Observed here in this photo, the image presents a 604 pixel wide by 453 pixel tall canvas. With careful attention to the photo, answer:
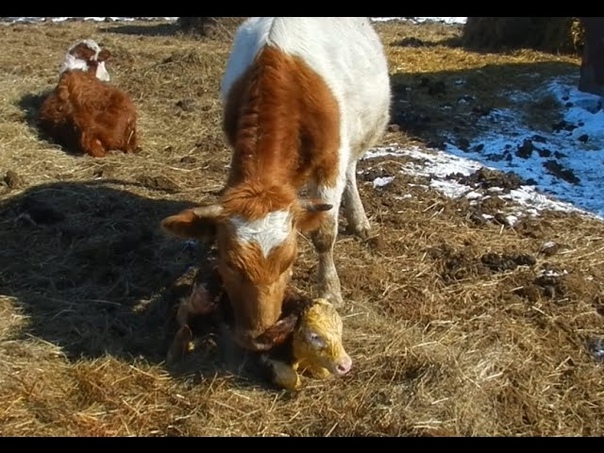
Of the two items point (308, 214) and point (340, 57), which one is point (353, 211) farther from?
point (308, 214)

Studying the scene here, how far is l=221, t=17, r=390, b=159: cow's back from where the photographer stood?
5279mm

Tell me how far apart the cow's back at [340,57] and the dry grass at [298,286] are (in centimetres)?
113

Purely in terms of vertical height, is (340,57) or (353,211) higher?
(340,57)

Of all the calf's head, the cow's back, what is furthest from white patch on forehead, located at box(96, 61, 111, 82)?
the calf's head

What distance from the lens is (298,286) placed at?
594cm

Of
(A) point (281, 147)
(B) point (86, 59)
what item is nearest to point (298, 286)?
(A) point (281, 147)

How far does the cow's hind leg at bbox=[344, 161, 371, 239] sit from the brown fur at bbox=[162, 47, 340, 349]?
153cm

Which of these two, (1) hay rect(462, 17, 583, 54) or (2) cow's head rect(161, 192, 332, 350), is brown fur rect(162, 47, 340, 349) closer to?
(2) cow's head rect(161, 192, 332, 350)

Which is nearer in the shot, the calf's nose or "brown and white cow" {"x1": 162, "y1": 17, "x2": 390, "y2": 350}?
"brown and white cow" {"x1": 162, "y1": 17, "x2": 390, "y2": 350}

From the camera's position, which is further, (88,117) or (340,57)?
(88,117)

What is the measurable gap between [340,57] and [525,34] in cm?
1119

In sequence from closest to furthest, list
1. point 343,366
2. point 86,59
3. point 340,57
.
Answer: point 343,366, point 340,57, point 86,59

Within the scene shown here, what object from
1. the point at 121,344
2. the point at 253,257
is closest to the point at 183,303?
the point at 121,344
